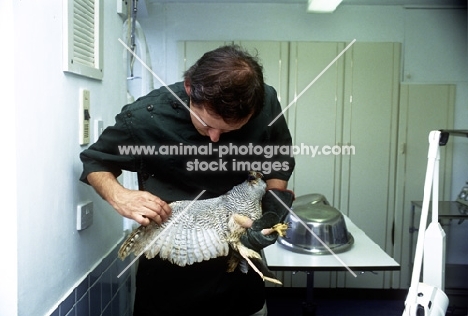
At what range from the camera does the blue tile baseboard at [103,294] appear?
52.6 inches

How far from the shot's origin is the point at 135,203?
1091 millimetres

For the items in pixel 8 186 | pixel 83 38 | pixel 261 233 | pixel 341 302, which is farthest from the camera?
pixel 341 302

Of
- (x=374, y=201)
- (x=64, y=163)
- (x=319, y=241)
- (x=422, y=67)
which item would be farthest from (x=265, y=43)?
(x=64, y=163)

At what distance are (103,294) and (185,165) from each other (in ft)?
2.24

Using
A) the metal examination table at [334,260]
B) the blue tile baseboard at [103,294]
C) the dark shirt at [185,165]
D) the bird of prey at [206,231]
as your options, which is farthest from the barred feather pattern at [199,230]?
the metal examination table at [334,260]

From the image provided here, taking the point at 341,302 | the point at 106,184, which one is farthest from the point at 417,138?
the point at 106,184

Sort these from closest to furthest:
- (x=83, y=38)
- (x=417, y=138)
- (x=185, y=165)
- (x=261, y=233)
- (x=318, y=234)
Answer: (x=261, y=233)
(x=185, y=165)
(x=83, y=38)
(x=318, y=234)
(x=417, y=138)

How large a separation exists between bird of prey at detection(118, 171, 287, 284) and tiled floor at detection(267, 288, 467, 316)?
218 cm

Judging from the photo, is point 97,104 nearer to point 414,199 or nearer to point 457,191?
point 414,199

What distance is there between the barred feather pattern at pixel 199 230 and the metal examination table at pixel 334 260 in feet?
2.65

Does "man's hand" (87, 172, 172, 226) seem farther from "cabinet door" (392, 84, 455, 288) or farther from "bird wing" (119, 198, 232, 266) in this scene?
"cabinet door" (392, 84, 455, 288)

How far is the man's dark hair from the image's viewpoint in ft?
3.36

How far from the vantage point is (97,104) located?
1544mm

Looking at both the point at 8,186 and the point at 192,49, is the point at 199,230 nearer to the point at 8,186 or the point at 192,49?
the point at 8,186
